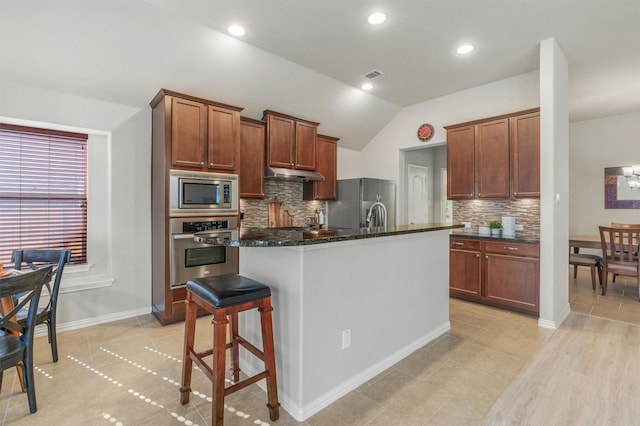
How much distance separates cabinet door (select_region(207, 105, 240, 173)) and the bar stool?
1.93 m

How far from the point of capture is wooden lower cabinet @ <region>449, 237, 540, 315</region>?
11.4 ft

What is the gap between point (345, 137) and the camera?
5.55m

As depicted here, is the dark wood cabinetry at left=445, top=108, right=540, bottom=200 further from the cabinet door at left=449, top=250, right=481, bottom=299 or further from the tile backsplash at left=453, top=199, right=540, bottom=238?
the cabinet door at left=449, top=250, right=481, bottom=299

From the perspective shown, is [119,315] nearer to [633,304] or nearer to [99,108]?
[99,108]

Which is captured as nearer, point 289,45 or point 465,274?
point 289,45

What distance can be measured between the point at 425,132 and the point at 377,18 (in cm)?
253

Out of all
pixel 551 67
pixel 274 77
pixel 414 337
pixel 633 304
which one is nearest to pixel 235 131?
pixel 274 77

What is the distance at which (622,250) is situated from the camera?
4188 millimetres

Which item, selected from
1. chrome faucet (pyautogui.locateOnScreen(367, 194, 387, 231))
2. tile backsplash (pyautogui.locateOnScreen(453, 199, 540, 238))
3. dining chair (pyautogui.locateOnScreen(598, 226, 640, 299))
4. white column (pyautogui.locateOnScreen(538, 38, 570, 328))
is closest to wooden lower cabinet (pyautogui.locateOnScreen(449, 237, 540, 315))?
white column (pyautogui.locateOnScreen(538, 38, 570, 328))

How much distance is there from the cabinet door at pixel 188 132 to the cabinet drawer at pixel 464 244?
335cm

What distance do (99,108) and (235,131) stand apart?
1.41 m

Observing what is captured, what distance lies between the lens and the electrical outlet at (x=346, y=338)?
2.07 meters

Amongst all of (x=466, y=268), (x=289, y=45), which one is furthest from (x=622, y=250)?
(x=289, y=45)

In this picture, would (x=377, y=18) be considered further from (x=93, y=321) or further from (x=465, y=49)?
(x=93, y=321)
